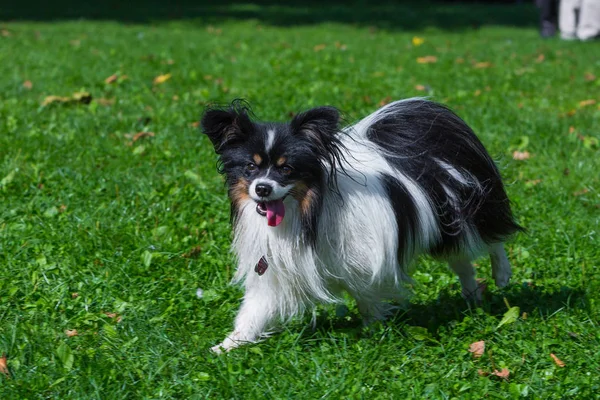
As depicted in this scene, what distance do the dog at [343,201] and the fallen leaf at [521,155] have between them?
7.72 feet

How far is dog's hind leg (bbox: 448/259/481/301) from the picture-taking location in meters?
4.63

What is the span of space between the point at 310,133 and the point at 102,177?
2618mm

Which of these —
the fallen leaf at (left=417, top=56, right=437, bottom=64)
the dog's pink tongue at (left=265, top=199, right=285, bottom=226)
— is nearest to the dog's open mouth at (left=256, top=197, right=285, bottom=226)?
the dog's pink tongue at (left=265, top=199, right=285, bottom=226)

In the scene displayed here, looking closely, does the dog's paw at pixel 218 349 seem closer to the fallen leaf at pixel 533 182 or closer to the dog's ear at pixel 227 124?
the dog's ear at pixel 227 124

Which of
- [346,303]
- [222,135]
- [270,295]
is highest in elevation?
[222,135]

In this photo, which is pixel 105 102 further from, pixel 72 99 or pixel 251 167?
pixel 251 167

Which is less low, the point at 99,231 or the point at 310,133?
the point at 310,133

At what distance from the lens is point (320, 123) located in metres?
3.71

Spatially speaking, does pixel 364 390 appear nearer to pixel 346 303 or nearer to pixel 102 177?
pixel 346 303

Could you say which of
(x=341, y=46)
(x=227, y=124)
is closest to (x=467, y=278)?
(x=227, y=124)

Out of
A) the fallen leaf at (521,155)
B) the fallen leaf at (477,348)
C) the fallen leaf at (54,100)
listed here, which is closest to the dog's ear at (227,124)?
the fallen leaf at (477,348)

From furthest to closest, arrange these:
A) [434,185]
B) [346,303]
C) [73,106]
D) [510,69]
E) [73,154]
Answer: [510,69]
[73,106]
[73,154]
[346,303]
[434,185]

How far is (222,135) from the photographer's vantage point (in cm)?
387

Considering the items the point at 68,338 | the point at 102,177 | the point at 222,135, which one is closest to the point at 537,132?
the point at 102,177
